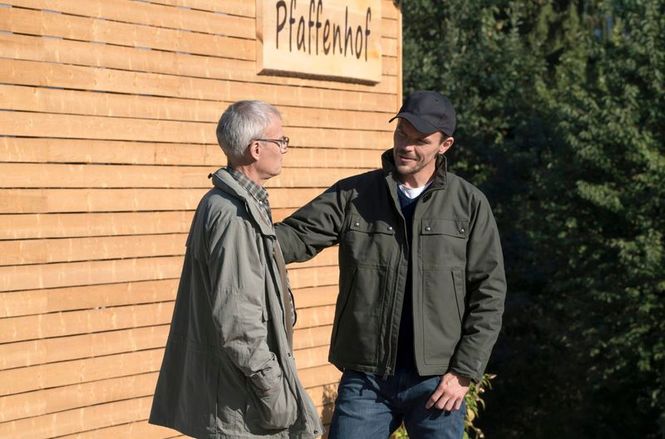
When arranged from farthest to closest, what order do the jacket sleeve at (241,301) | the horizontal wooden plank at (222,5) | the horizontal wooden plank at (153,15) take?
1. the horizontal wooden plank at (222,5)
2. the horizontal wooden plank at (153,15)
3. the jacket sleeve at (241,301)

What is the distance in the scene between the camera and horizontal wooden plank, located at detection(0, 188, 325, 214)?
16.3 feet

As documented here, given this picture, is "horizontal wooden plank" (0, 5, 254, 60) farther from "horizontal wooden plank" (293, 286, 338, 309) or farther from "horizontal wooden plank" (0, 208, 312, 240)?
"horizontal wooden plank" (293, 286, 338, 309)

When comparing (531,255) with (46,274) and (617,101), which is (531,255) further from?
(46,274)

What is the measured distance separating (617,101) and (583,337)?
343cm

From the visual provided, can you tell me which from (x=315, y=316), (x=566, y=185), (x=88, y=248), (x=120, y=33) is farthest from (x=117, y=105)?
(x=566, y=185)

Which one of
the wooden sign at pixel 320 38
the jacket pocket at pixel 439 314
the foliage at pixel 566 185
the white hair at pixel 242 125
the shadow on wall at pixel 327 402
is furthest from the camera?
the foliage at pixel 566 185

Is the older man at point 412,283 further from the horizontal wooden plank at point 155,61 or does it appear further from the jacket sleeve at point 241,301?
the horizontal wooden plank at point 155,61

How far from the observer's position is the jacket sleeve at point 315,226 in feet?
12.6

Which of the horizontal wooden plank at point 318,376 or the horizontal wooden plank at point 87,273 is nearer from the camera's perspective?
the horizontal wooden plank at point 87,273

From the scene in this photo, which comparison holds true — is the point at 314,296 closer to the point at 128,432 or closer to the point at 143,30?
the point at 128,432

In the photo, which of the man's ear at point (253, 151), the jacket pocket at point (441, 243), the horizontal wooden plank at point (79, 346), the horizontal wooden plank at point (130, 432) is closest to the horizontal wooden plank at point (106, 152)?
the horizontal wooden plank at point (79, 346)

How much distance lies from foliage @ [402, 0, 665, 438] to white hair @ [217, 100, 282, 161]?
12.4 meters

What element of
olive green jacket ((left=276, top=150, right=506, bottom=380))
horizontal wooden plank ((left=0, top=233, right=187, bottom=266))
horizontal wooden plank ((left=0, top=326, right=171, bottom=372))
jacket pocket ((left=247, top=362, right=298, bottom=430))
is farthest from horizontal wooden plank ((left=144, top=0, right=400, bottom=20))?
jacket pocket ((left=247, top=362, right=298, bottom=430))

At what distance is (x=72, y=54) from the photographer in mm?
5148
